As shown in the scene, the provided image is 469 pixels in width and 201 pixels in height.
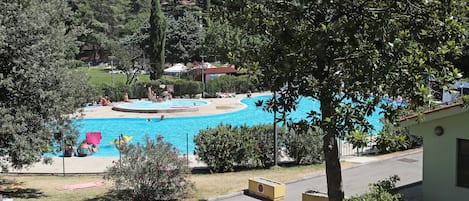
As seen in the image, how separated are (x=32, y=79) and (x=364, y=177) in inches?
422

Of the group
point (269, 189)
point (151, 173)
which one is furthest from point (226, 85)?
point (151, 173)

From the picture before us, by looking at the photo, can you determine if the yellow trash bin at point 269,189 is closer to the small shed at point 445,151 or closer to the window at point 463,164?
the small shed at point 445,151

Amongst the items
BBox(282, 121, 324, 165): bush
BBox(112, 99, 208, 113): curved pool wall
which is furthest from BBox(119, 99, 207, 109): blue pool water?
BBox(282, 121, 324, 165): bush

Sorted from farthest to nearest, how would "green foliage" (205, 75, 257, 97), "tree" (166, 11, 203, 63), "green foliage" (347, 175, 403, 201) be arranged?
"tree" (166, 11, 203, 63)
"green foliage" (205, 75, 257, 97)
"green foliage" (347, 175, 403, 201)

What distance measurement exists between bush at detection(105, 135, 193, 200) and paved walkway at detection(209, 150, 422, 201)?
1.28 m

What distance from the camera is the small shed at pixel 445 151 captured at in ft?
36.6

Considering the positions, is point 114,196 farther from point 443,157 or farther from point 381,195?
point 443,157

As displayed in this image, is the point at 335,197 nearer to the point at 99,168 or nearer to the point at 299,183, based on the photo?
the point at 299,183

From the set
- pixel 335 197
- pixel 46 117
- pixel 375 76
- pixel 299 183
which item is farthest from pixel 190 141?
pixel 375 76

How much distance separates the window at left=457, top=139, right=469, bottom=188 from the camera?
11.2 m

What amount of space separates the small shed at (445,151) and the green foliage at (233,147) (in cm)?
665

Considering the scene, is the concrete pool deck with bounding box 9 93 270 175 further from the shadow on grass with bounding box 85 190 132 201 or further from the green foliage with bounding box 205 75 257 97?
the shadow on grass with bounding box 85 190 132 201

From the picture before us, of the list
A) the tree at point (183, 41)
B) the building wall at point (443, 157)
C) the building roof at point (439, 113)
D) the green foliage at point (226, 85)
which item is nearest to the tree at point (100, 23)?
the tree at point (183, 41)

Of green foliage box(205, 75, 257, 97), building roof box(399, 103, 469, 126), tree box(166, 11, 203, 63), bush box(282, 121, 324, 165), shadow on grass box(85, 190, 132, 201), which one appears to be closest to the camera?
building roof box(399, 103, 469, 126)
